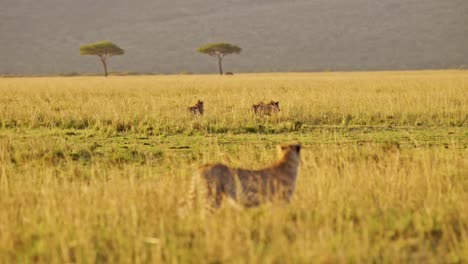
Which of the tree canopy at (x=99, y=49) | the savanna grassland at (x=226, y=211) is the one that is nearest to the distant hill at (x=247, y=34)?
the tree canopy at (x=99, y=49)

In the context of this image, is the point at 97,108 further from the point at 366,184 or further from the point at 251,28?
the point at 251,28

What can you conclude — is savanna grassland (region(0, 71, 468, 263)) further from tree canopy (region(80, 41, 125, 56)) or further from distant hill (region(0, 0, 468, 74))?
distant hill (region(0, 0, 468, 74))

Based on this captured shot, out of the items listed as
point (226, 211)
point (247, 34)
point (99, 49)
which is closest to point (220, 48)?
point (99, 49)

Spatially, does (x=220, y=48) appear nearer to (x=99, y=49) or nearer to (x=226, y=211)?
(x=99, y=49)

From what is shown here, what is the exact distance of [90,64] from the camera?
406 ft

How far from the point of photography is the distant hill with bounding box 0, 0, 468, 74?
394 ft

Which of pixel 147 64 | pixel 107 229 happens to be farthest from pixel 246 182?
pixel 147 64

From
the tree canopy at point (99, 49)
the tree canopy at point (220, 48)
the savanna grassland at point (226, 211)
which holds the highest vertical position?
the tree canopy at point (99, 49)

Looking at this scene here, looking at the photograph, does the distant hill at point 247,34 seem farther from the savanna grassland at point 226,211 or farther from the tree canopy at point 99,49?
the savanna grassland at point 226,211

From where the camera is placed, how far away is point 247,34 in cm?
→ 12862

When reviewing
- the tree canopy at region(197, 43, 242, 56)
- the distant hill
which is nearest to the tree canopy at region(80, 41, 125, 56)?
the tree canopy at region(197, 43, 242, 56)

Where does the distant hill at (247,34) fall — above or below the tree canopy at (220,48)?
above

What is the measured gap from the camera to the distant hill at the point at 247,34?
120 meters

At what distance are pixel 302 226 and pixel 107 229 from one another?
1545 millimetres
